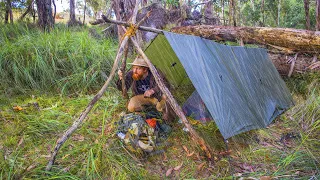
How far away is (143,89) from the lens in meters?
3.52

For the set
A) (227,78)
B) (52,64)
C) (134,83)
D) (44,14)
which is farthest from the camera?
(44,14)

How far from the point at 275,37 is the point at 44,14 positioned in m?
5.31

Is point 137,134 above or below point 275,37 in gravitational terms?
below

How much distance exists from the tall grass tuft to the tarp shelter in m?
1.26

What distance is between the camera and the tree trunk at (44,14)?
5793 millimetres

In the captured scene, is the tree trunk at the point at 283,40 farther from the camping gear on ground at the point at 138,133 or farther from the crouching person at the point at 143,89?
the camping gear on ground at the point at 138,133

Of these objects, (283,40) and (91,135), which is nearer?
(91,135)

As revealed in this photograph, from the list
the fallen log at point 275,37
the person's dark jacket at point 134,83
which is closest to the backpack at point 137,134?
the person's dark jacket at point 134,83

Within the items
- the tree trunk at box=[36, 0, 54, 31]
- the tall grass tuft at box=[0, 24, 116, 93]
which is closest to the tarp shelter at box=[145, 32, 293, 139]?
the tall grass tuft at box=[0, 24, 116, 93]

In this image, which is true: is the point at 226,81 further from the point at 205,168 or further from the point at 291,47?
the point at 291,47

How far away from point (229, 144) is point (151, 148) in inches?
41.1

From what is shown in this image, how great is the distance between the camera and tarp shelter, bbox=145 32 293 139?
2668mm

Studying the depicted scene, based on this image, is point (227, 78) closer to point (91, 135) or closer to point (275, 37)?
point (91, 135)

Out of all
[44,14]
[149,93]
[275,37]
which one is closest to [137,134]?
[149,93]
